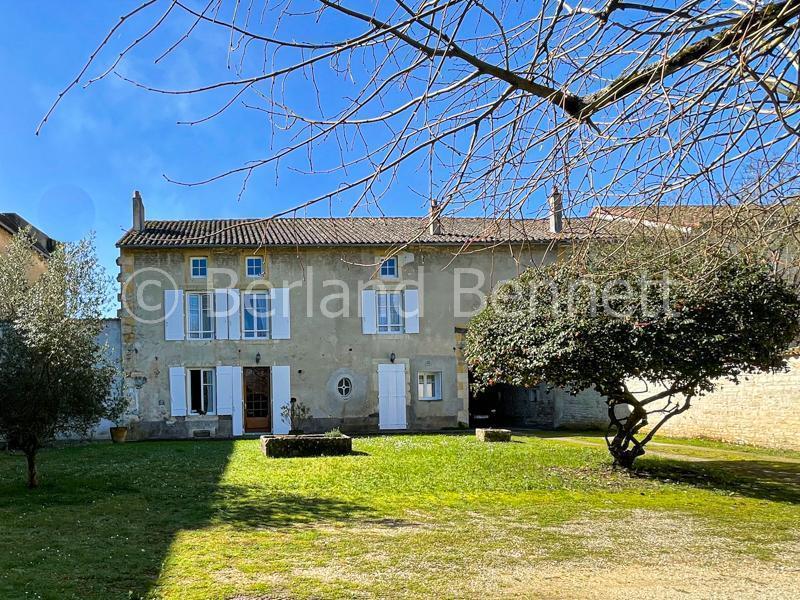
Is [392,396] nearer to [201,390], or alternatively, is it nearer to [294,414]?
[294,414]

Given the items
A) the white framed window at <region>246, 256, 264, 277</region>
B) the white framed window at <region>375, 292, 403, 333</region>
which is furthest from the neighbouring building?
the white framed window at <region>375, 292, 403, 333</region>

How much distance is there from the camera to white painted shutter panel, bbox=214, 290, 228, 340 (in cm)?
1902

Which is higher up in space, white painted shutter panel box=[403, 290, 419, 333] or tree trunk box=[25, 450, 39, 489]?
white painted shutter panel box=[403, 290, 419, 333]

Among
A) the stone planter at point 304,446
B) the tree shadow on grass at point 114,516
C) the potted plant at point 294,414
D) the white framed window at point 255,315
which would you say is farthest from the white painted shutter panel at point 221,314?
the tree shadow on grass at point 114,516

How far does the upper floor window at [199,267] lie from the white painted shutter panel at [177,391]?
265 cm

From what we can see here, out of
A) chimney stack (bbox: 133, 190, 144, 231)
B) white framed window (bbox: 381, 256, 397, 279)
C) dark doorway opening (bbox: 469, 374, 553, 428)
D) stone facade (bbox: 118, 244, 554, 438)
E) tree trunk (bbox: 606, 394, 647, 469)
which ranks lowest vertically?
dark doorway opening (bbox: 469, 374, 553, 428)

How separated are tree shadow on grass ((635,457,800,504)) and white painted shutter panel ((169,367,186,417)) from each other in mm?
12272

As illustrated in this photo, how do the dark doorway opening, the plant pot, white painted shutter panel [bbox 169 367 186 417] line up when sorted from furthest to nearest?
the dark doorway opening
white painted shutter panel [bbox 169 367 186 417]
the plant pot

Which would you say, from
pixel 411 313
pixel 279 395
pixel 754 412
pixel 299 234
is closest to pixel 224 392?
pixel 279 395

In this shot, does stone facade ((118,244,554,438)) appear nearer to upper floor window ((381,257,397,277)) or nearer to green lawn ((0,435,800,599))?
upper floor window ((381,257,397,277))

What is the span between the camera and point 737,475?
10.2 meters

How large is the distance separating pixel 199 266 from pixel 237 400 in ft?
12.8

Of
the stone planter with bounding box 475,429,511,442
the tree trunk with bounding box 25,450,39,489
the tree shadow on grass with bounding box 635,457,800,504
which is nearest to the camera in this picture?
the tree trunk with bounding box 25,450,39,489

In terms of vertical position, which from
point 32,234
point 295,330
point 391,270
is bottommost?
point 295,330
